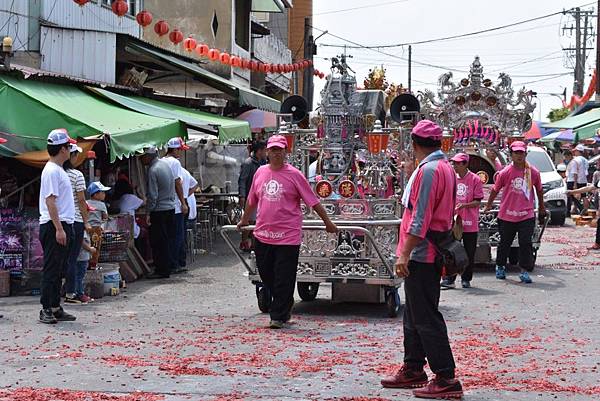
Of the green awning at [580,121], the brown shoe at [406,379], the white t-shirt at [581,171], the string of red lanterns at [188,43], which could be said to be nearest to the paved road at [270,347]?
the brown shoe at [406,379]

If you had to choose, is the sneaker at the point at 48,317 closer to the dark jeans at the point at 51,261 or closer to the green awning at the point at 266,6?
the dark jeans at the point at 51,261

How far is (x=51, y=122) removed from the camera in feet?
45.3

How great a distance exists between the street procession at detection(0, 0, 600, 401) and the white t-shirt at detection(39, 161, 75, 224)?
1.0 inches

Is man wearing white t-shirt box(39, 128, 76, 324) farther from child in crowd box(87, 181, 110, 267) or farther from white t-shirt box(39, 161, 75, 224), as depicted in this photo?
child in crowd box(87, 181, 110, 267)

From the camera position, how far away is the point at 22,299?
1301 cm

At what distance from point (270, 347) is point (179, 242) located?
6.85 metres

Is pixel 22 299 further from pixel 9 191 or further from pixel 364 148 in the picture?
pixel 364 148

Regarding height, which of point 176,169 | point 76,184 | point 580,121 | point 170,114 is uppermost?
point 580,121

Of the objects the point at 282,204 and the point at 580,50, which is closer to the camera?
the point at 282,204

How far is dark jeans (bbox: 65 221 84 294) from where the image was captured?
38.3 feet

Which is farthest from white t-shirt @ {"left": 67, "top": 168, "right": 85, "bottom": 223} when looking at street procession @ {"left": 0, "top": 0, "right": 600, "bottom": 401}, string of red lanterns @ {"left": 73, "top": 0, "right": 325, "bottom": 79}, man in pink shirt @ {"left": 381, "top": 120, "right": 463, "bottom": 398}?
string of red lanterns @ {"left": 73, "top": 0, "right": 325, "bottom": 79}

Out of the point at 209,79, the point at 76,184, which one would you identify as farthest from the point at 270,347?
the point at 209,79

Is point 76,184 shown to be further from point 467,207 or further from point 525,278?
point 525,278

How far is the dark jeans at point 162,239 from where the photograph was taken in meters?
15.7
